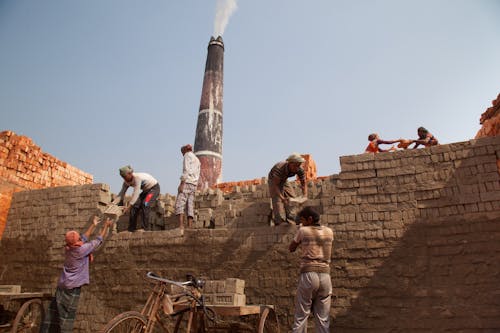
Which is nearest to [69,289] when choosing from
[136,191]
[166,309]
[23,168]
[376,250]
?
[166,309]

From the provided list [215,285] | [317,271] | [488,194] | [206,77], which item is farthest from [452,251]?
[206,77]

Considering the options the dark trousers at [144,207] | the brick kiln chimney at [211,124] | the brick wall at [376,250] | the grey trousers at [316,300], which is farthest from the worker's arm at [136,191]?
the brick kiln chimney at [211,124]

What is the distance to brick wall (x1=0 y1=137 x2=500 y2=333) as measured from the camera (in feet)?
16.2

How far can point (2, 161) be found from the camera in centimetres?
935

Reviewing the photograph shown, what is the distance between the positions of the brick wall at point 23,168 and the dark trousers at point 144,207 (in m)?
3.62

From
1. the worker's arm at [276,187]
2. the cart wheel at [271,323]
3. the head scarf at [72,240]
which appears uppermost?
the worker's arm at [276,187]

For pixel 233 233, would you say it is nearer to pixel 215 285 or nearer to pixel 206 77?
pixel 215 285

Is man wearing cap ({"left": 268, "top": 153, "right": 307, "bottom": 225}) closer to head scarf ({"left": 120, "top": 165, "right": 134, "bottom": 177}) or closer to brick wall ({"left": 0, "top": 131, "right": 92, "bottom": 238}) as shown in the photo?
head scarf ({"left": 120, "top": 165, "right": 134, "bottom": 177})

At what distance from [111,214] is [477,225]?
6256mm

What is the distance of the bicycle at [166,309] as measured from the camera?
386 cm

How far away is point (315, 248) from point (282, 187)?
2239 millimetres

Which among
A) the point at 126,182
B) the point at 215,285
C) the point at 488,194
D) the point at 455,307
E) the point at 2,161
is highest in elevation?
the point at 2,161

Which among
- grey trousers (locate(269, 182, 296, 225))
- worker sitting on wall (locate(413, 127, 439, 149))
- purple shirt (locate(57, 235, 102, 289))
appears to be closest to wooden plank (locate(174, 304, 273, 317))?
purple shirt (locate(57, 235, 102, 289))

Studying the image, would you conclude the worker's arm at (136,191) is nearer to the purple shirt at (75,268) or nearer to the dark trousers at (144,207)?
the dark trousers at (144,207)
